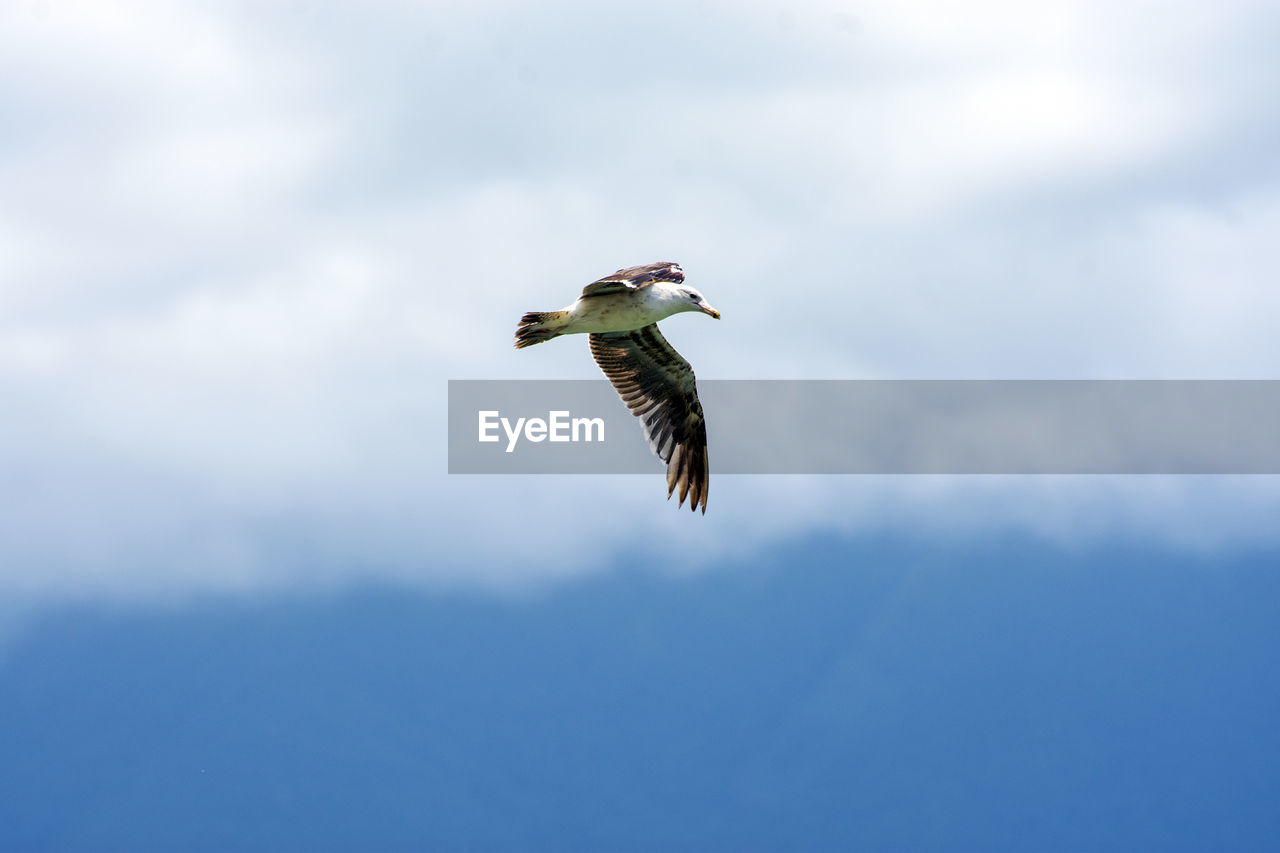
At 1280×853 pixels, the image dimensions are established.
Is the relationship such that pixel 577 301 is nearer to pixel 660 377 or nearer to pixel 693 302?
pixel 693 302

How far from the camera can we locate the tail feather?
22.7m

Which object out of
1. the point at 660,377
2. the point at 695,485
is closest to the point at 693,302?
the point at 660,377

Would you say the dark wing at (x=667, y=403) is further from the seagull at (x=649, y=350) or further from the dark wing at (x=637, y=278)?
the dark wing at (x=637, y=278)

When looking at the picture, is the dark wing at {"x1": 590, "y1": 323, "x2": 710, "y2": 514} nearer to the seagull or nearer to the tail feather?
the seagull

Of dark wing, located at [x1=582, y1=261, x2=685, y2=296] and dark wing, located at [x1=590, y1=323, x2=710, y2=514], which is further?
dark wing, located at [x1=590, y1=323, x2=710, y2=514]

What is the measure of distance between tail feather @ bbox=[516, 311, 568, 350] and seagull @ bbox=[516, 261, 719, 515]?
0.7 inches

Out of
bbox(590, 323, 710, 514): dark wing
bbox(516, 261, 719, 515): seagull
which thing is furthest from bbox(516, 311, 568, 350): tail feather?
bbox(590, 323, 710, 514): dark wing

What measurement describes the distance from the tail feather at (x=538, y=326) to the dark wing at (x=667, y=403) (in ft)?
7.59

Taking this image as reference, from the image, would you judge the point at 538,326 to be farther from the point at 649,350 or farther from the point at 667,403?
the point at 667,403

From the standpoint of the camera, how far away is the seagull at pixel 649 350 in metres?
22.3

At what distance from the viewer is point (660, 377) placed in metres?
26.0

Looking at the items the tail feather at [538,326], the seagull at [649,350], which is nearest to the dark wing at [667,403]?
the seagull at [649,350]

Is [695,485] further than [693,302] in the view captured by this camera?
Yes

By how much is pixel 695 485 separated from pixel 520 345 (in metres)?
5.77
